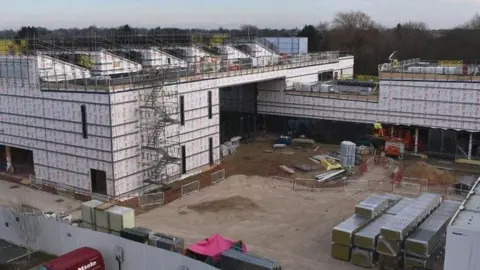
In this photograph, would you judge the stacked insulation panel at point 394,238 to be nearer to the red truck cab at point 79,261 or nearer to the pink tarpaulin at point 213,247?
the pink tarpaulin at point 213,247

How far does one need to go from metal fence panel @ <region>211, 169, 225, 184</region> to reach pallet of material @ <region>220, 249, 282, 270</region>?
46.9ft

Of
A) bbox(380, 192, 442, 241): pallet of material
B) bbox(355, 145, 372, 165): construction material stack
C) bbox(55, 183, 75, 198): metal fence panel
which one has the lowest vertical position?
bbox(55, 183, 75, 198): metal fence panel

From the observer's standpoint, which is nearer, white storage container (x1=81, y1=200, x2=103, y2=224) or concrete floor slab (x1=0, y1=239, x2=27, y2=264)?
concrete floor slab (x1=0, y1=239, x2=27, y2=264)

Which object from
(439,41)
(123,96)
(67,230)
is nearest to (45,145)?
(123,96)

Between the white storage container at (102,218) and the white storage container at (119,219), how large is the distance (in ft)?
0.74

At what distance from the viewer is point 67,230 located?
22.0 metres

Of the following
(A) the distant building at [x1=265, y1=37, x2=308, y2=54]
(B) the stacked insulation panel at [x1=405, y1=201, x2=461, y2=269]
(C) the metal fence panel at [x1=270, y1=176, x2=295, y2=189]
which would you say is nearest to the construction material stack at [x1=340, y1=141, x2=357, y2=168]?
(C) the metal fence panel at [x1=270, y1=176, x2=295, y2=189]

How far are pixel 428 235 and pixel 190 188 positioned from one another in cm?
1555

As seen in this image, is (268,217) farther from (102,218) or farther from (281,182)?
(102,218)

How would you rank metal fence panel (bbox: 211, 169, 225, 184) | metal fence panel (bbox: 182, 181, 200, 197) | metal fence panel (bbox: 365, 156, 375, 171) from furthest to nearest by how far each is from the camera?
1. metal fence panel (bbox: 365, 156, 375, 171)
2. metal fence panel (bbox: 211, 169, 225, 184)
3. metal fence panel (bbox: 182, 181, 200, 197)

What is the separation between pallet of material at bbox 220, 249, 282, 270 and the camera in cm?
1894

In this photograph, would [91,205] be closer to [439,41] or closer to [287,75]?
[287,75]

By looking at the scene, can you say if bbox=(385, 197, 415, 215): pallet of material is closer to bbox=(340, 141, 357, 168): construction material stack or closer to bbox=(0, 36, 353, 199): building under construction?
bbox=(340, 141, 357, 168): construction material stack

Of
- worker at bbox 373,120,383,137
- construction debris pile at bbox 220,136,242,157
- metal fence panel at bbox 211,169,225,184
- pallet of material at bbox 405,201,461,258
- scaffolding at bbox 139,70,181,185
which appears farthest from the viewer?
worker at bbox 373,120,383,137
